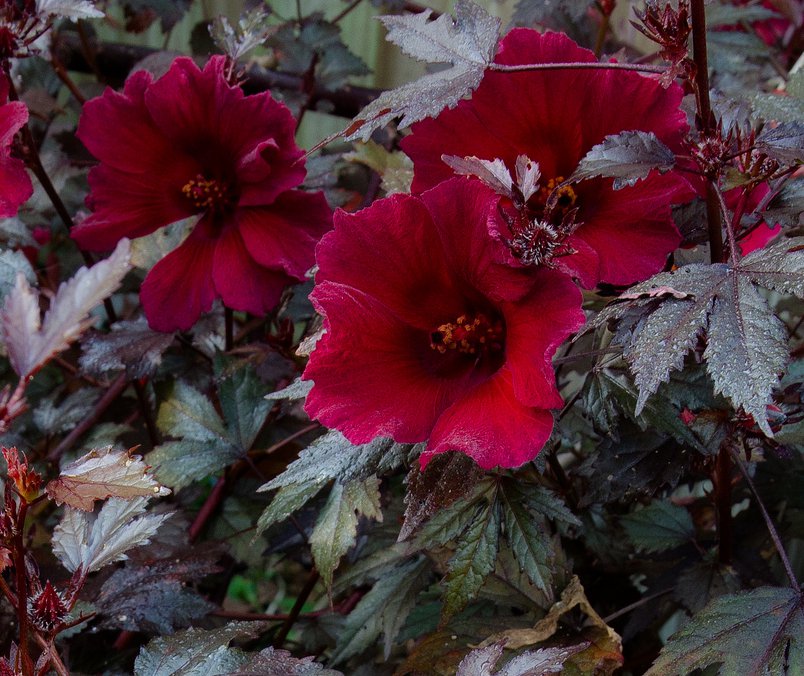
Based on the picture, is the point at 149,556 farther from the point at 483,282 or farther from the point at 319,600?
the point at 483,282

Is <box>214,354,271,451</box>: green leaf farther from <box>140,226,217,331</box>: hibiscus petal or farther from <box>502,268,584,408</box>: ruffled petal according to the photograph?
<box>502,268,584,408</box>: ruffled petal

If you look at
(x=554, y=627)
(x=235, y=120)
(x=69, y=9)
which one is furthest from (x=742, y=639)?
(x=69, y=9)

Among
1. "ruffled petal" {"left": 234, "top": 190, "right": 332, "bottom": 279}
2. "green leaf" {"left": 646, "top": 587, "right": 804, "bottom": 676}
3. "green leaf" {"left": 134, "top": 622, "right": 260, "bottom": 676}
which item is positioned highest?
"ruffled petal" {"left": 234, "top": 190, "right": 332, "bottom": 279}

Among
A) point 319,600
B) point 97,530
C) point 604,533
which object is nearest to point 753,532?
point 604,533

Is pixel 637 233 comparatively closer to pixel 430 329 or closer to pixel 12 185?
pixel 430 329

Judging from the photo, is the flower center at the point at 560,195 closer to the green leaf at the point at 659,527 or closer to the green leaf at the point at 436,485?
the green leaf at the point at 436,485

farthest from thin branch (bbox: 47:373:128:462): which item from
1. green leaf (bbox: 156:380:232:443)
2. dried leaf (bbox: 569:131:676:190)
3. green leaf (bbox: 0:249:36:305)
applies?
dried leaf (bbox: 569:131:676:190)
